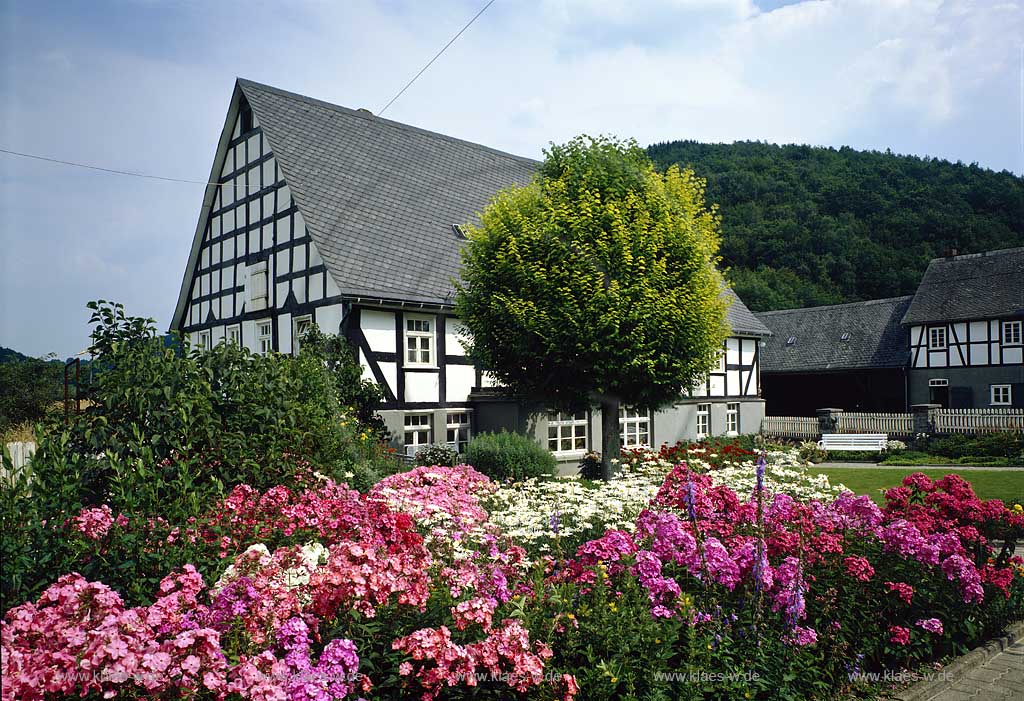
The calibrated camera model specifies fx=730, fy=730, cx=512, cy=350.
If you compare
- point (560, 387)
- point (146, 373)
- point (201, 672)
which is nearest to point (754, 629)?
point (201, 672)

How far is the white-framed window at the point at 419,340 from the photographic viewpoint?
704 inches

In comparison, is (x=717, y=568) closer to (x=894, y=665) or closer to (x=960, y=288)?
(x=894, y=665)

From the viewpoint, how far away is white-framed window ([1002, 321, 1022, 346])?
31.7 metres

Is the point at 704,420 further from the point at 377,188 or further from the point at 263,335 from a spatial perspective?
the point at 263,335

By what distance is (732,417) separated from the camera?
90.4 ft

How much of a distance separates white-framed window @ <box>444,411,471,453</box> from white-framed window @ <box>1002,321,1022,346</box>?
26.4 meters

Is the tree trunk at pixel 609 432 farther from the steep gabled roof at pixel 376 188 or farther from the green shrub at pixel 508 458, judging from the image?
the steep gabled roof at pixel 376 188

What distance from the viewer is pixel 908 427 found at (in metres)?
28.0

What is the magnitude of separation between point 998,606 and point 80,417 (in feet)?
27.3

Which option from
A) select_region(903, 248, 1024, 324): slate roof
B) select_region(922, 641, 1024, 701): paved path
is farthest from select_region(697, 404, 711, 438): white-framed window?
select_region(922, 641, 1024, 701): paved path

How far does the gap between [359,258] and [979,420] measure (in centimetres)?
2227

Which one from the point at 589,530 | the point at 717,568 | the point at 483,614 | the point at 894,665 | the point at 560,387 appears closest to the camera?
the point at 483,614

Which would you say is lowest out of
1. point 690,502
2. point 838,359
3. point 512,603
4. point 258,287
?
point 512,603

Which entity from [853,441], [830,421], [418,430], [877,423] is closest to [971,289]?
[877,423]
